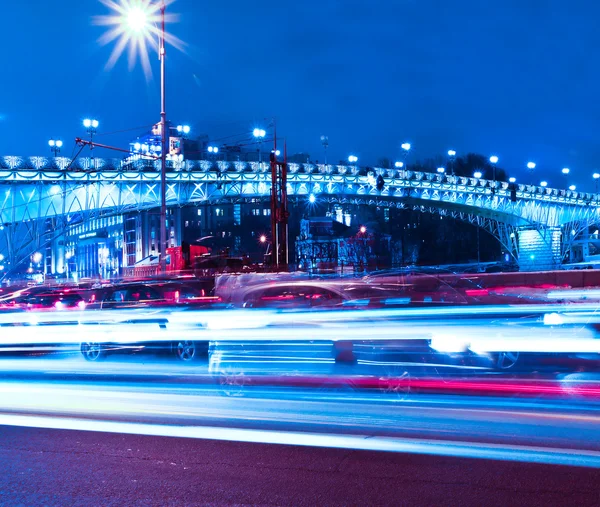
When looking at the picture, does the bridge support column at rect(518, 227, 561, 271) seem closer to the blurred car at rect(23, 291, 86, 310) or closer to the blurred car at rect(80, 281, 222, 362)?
the blurred car at rect(23, 291, 86, 310)

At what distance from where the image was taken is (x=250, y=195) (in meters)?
58.9

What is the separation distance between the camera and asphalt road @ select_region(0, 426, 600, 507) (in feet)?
18.9

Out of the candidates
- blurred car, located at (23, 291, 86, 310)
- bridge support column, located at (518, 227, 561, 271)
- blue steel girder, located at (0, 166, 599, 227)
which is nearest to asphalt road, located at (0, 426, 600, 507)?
blurred car, located at (23, 291, 86, 310)

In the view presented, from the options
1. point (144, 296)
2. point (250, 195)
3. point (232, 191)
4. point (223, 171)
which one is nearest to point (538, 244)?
point (250, 195)

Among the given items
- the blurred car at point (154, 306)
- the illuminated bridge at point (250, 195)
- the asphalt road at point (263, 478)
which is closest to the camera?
the asphalt road at point (263, 478)

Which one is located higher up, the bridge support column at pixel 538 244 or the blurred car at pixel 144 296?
the bridge support column at pixel 538 244

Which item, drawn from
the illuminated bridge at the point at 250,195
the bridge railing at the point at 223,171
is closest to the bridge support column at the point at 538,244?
the illuminated bridge at the point at 250,195

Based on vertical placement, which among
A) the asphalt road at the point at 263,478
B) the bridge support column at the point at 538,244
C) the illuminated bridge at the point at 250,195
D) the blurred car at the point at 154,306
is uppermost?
the illuminated bridge at the point at 250,195

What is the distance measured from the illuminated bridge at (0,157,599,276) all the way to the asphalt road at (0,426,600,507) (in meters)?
36.7

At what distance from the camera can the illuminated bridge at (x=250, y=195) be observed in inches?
1806

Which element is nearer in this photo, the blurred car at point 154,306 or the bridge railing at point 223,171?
the blurred car at point 154,306

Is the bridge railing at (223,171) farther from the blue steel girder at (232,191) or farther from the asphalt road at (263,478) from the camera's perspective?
the asphalt road at (263,478)

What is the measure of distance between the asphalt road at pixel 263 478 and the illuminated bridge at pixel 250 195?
3672 cm

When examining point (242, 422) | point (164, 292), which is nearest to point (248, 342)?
point (242, 422)
